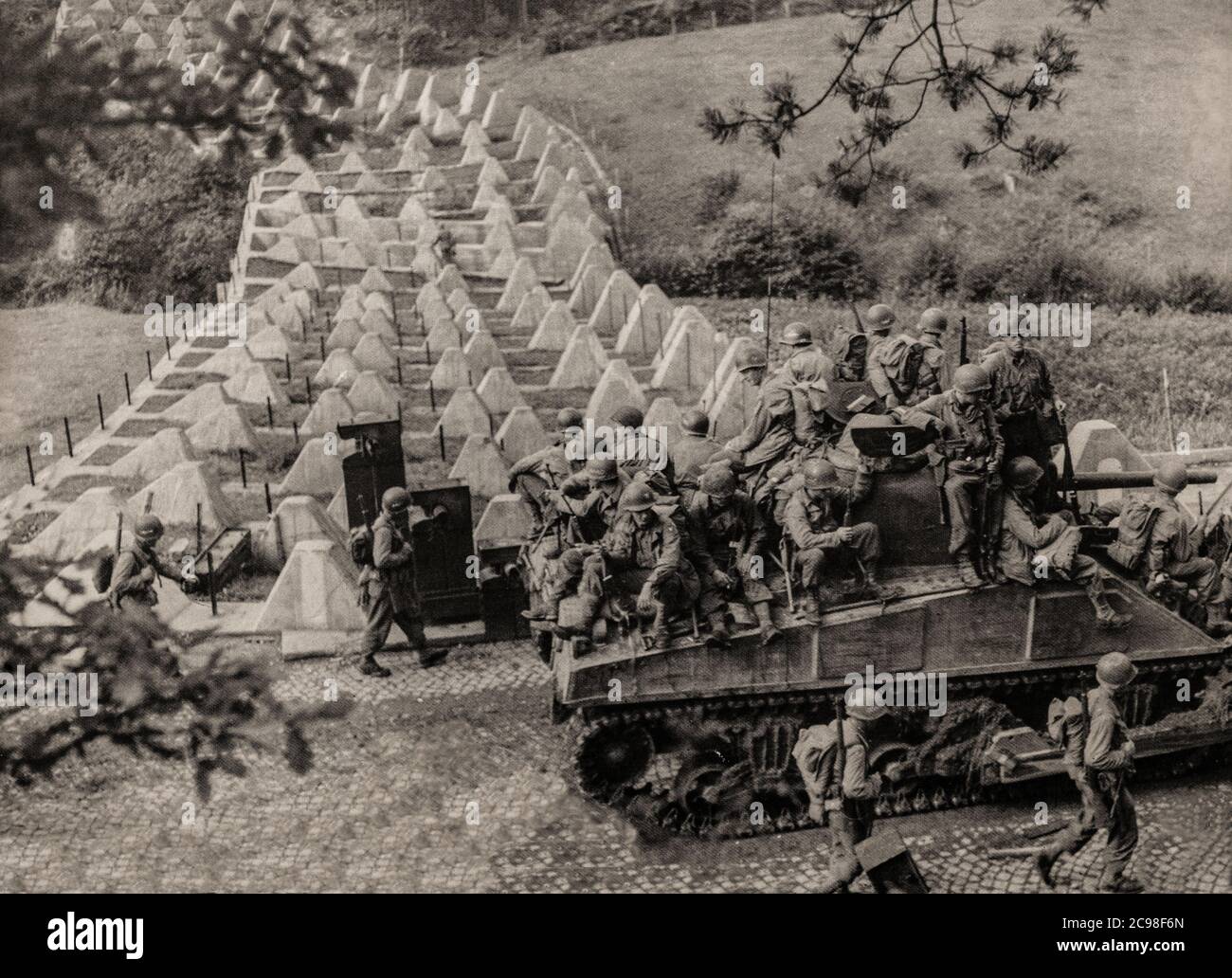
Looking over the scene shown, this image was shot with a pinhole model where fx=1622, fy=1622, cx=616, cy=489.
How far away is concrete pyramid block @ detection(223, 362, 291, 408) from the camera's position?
52.9 feet

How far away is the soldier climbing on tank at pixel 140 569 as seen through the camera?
11664mm

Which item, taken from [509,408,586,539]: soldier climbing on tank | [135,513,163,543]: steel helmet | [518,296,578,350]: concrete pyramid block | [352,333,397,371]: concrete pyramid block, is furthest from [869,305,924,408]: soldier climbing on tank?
[352,333,397,371]: concrete pyramid block

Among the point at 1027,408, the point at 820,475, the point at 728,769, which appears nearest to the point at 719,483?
the point at 820,475

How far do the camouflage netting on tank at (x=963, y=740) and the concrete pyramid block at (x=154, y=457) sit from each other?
741 cm

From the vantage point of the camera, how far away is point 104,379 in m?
14.4

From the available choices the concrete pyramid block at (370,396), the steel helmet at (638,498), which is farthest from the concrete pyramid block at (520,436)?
the steel helmet at (638,498)

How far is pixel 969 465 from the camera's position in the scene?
10.7 meters

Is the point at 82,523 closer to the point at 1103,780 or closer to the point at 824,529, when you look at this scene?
the point at 824,529

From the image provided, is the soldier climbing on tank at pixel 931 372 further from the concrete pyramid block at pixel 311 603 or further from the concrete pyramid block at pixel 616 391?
the concrete pyramid block at pixel 311 603

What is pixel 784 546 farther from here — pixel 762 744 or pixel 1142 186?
pixel 1142 186

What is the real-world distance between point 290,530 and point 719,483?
4.83m

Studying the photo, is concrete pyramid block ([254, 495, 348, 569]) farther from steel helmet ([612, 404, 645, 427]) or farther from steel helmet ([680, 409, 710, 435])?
steel helmet ([680, 409, 710, 435])

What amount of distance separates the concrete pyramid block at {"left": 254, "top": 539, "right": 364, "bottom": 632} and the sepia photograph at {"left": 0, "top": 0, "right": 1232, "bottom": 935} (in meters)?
0.04
